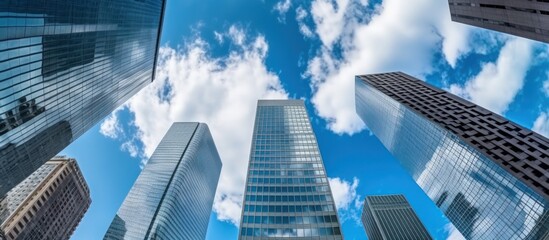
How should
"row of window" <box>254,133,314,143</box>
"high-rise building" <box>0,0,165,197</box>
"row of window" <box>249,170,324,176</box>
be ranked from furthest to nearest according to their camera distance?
"row of window" <box>254,133,314,143</box>, "row of window" <box>249,170,324,176</box>, "high-rise building" <box>0,0,165,197</box>

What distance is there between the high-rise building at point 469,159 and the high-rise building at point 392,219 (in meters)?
52.2

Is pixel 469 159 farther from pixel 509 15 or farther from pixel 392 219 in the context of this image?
pixel 392 219

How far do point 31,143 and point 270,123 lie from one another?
77.1 metres

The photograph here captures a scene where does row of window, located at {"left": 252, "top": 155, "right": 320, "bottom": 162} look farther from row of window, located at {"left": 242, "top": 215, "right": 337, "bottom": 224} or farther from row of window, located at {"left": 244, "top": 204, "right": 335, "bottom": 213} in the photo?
row of window, located at {"left": 242, "top": 215, "right": 337, "bottom": 224}

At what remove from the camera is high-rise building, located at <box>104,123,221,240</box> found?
13635 centimetres

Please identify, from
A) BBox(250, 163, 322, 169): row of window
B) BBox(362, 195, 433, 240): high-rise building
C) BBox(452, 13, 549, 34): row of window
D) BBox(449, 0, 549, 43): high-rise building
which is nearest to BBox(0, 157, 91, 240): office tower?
BBox(250, 163, 322, 169): row of window

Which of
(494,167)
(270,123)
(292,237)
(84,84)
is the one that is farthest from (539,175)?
(84,84)

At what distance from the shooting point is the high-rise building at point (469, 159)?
69125mm

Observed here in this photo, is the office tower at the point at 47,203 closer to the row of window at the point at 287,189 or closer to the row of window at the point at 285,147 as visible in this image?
the row of window at the point at 287,189

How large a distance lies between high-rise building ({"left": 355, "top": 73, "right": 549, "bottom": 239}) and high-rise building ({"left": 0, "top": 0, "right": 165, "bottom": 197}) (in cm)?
9688

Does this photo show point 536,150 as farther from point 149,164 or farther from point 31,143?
point 149,164

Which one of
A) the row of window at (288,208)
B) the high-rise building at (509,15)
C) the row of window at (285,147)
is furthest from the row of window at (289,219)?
the high-rise building at (509,15)

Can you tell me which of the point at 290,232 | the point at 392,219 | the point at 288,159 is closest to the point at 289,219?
the point at 290,232

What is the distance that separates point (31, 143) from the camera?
6662 centimetres
